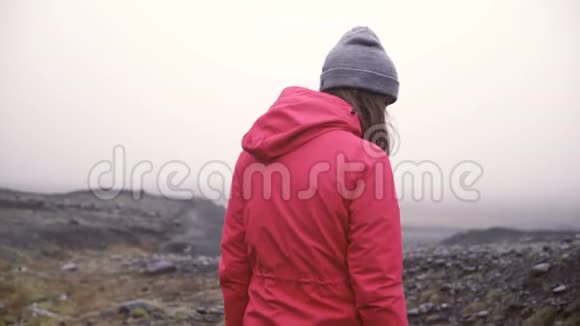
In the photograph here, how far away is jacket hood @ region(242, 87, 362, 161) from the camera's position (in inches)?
51.7

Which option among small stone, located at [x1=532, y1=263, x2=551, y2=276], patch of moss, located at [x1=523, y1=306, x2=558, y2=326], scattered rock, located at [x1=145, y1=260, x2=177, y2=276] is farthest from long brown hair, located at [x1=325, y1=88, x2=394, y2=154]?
scattered rock, located at [x1=145, y1=260, x2=177, y2=276]

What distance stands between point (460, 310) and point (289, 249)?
218cm

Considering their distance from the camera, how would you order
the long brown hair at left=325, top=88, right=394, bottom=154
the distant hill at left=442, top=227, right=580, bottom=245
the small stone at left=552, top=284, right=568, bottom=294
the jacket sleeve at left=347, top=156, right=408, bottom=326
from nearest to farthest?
1. the jacket sleeve at left=347, top=156, right=408, bottom=326
2. the long brown hair at left=325, top=88, right=394, bottom=154
3. the small stone at left=552, top=284, right=568, bottom=294
4. the distant hill at left=442, top=227, right=580, bottom=245

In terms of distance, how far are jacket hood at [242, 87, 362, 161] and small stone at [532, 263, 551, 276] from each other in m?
2.29

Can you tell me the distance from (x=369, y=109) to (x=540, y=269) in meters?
2.25

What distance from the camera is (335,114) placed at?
1325mm

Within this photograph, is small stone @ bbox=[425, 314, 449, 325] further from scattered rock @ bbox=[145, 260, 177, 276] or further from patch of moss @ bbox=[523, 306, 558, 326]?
scattered rock @ bbox=[145, 260, 177, 276]

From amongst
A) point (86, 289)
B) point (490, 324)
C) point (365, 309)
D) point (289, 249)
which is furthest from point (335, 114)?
point (86, 289)

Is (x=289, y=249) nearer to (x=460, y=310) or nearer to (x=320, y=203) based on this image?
(x=320, y=203)

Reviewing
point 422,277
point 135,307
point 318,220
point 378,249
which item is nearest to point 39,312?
point 135,307

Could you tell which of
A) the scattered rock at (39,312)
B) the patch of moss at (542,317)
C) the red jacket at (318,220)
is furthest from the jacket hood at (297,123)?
the scattered rock at (39,312)

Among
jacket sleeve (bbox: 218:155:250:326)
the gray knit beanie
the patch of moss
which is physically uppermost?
the gray knit beanie

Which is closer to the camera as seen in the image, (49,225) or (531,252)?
(531,252)

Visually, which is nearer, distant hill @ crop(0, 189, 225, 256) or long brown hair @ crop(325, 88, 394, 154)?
long brown hair @ crop(325, 88, 394, 154)
